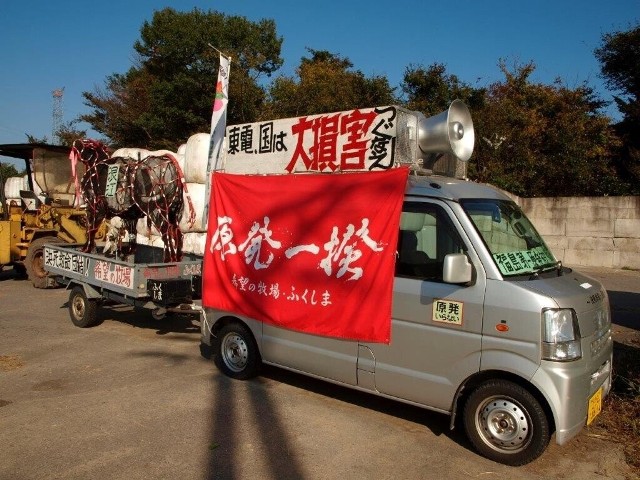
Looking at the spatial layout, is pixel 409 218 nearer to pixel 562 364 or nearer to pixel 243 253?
pixel 562 364

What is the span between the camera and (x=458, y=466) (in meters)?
3.86

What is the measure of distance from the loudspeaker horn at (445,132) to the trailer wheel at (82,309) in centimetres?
557

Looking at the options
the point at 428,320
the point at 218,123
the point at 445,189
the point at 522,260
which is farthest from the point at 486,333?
the point at 218,123

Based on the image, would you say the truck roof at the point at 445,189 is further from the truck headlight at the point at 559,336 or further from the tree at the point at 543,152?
the tree at the point at 543,152

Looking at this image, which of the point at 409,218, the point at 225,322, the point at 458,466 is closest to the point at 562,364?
the point at 458,466

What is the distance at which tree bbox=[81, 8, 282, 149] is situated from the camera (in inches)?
878

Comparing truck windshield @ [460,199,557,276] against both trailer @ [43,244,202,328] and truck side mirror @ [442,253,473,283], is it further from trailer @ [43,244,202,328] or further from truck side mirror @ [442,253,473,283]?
trailer @ [43,244,202,328]

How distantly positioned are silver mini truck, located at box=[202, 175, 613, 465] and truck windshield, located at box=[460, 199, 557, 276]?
0.04ft

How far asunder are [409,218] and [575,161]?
13518 mm

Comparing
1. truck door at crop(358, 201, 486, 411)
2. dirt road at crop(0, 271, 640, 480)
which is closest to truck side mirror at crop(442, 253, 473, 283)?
truck door at crop(358, 201, 486, 411)

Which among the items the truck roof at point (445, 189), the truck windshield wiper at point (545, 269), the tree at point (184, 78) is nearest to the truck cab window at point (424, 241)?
the truck roof at point (445, 189)

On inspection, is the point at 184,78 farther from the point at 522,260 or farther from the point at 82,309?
the point at 522,260

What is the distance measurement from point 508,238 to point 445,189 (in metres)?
0.64

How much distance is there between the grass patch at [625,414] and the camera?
13.5 ft
